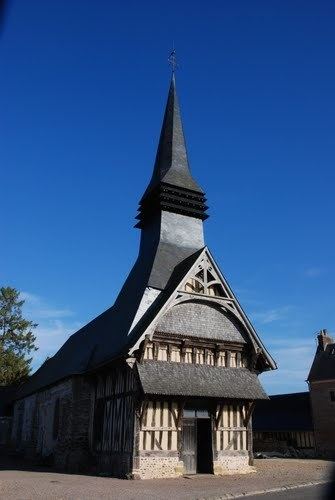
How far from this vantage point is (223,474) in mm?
14398

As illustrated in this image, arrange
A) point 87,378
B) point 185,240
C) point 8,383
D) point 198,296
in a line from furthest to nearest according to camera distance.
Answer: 1. point 8,383
2. point 185,240
3. point 87,378
4. point 198,296

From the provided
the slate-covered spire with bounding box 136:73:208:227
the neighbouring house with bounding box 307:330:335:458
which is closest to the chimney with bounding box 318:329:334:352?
the neighbouring house with bounding box 307:330:335:458

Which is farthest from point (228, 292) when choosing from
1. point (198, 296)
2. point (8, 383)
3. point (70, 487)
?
point (8, 383)

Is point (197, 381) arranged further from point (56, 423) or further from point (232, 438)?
point (56, 423)

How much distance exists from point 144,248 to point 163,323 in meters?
5.49

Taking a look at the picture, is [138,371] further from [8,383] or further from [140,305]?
[8,383]

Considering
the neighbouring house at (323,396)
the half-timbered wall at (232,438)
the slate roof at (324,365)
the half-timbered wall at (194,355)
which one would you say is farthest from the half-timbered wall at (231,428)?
the slate roof at (324,365)

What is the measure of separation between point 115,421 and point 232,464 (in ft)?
13.1

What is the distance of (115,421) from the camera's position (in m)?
14.9

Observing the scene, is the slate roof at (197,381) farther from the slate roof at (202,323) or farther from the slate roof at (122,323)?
the slate roof at (122,323)

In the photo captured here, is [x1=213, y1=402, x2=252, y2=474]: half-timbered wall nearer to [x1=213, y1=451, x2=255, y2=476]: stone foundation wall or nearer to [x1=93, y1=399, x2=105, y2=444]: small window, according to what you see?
[x1=213, y1=451, x2=255, y2=476]: stone foundation wall

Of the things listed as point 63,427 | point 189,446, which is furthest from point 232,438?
point 63,427

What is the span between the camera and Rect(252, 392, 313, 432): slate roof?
32250 mm

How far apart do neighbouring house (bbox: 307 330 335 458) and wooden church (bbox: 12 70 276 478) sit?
16.8 metres
